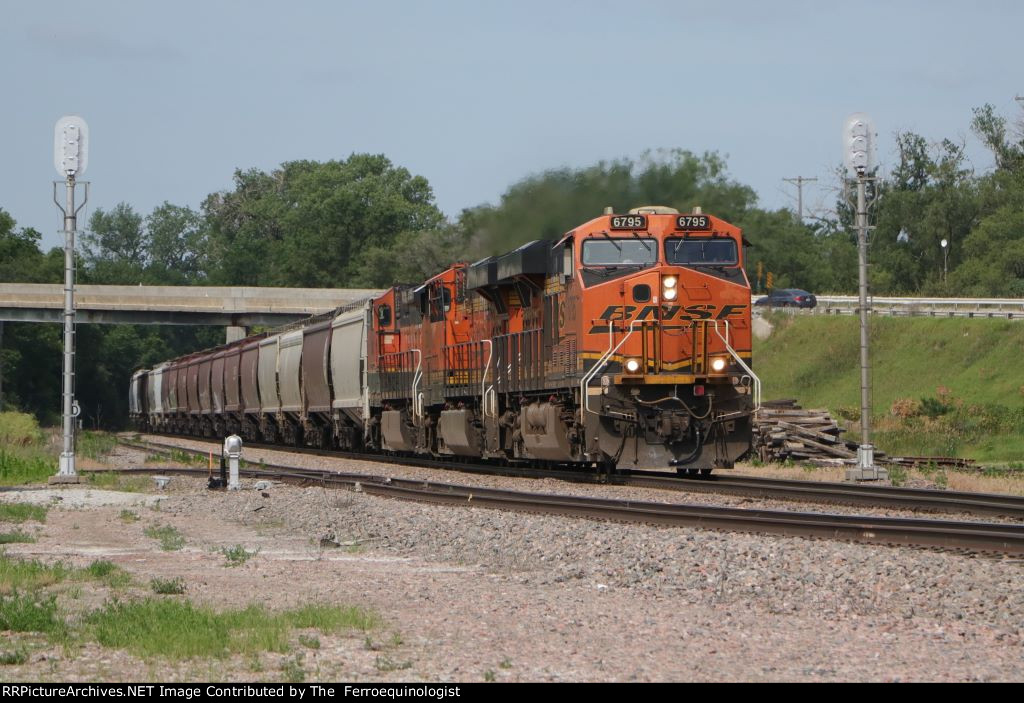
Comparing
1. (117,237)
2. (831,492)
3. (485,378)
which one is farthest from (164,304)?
(117,237)

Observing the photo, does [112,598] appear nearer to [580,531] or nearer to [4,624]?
[4,624]

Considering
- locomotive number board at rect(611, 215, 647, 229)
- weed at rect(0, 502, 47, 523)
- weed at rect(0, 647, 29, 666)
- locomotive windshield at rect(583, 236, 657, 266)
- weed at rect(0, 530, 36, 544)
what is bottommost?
weed at rect(0, 647, 29, 666)

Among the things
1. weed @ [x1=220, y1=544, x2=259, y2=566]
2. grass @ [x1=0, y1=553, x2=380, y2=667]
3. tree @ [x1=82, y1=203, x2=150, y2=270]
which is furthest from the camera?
tree @ [x1=82, y1=203, x2=150, y2=270]

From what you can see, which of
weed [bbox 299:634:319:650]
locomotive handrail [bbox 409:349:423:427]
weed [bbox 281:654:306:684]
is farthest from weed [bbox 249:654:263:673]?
locomotive handrail [bbox 409:349:423:427]

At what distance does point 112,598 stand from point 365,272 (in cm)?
9852

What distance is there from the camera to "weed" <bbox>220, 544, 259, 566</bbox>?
12.1 m

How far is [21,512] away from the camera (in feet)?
57.1

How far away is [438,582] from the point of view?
10.6m

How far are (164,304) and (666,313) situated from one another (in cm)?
5264

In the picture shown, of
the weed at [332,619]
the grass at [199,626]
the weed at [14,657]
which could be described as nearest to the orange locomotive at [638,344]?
the weed at [332,619]

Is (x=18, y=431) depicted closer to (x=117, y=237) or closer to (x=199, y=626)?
(x=199, y=626)

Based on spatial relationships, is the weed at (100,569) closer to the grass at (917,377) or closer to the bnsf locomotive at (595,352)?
the bnsf locomotive at (595,352)

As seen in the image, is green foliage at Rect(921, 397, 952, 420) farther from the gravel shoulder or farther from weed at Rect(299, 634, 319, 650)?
weed at Rect(299, 634, 319, 650)

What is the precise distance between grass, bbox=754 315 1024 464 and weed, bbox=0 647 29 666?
2513 cm
